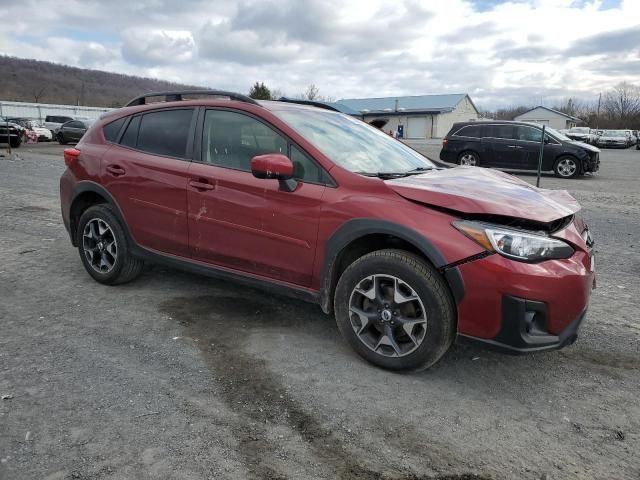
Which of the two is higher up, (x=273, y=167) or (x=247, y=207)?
(x=273, y=167)

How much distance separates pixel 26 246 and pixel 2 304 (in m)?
2.15

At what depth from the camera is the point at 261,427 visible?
2656 mm

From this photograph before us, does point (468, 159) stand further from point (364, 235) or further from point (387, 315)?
point (387, 315)

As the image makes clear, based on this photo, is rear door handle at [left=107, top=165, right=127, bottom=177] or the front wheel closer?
rear door handle at [left=107, top=165, right=127, bottom=177]

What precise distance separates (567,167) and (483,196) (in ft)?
44.6

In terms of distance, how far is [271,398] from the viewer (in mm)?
2932

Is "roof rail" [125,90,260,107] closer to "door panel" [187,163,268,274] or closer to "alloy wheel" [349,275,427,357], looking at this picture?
"door panel" [187,163,268,274]

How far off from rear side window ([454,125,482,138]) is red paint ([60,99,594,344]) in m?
12.8

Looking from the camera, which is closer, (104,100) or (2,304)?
(2,304)

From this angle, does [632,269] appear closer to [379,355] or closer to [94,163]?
[379,355]

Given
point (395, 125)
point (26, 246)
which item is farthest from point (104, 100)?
point (26, 246)

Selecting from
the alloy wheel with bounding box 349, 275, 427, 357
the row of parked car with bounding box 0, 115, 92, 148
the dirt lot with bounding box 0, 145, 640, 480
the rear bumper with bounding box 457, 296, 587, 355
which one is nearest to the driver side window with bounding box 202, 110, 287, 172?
the alloy wheel with bounding box 349, 275, 427, 357

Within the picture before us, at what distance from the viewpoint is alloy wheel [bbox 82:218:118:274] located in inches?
182

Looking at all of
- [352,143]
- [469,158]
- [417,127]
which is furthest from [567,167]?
[417,127]
